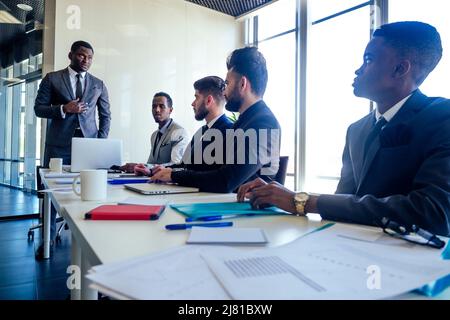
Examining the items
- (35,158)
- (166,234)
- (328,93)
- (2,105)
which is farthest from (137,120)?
(166,234)

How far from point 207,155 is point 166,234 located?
3.81 feet

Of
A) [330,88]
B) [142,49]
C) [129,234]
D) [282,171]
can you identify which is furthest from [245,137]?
[142,49]

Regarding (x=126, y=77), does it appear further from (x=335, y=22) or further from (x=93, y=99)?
(x=335, y=22)

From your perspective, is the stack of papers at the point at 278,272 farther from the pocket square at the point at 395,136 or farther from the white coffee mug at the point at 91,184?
the white coffee mug at the point at 91,184

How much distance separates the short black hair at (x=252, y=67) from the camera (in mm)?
1770

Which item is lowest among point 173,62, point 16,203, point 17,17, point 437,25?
point 16,203

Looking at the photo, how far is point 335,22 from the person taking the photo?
4410 mm

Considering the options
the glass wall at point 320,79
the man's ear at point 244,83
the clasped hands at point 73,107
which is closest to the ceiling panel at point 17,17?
the clasped hands at point 73,107

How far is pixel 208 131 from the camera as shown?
2.12 metres

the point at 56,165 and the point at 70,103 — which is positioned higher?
the point at 70,103

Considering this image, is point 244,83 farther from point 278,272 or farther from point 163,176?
point 278,272

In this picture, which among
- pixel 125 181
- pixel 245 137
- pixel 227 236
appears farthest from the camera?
pixel 125 181

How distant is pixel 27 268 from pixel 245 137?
2.13m
